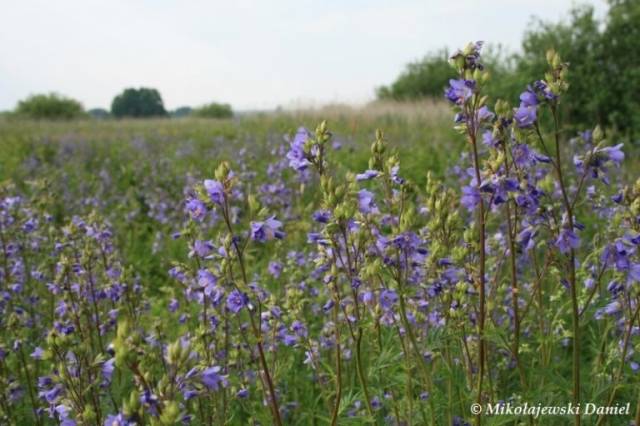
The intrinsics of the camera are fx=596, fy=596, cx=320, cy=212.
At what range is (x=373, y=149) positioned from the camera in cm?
200

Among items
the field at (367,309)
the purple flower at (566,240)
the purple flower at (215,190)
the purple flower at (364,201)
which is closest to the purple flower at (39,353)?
the field at (367,309)

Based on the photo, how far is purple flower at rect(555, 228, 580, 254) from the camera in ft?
5.90

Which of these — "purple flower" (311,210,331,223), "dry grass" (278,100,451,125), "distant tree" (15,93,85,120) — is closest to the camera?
"purple flower" (311,210,331,223)

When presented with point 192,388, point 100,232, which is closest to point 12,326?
point 100,232

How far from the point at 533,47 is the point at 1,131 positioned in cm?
1488

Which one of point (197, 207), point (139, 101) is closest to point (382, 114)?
point (197, 207)

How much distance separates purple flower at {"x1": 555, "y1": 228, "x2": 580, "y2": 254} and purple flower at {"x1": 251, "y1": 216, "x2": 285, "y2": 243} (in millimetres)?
849

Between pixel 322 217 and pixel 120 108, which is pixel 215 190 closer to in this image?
pixel 322 217

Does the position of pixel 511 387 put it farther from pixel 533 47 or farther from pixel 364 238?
pixel 533 47

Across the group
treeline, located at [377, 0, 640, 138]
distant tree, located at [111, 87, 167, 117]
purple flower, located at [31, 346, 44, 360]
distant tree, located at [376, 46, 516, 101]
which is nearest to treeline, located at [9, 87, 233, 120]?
distant tree, located at [111, 87, 167, 117]

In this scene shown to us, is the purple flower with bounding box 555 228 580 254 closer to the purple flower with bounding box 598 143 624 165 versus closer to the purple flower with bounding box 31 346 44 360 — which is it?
the purple flower with bounding box 598 143 624 165

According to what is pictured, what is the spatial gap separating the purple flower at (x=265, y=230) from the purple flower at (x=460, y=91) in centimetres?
66

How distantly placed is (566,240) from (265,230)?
0.92 m

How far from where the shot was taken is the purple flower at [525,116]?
1.84 meters
